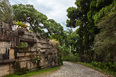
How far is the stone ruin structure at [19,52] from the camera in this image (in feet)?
17.5

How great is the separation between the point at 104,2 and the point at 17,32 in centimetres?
918

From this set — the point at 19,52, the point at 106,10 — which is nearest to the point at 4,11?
the point at 19,52

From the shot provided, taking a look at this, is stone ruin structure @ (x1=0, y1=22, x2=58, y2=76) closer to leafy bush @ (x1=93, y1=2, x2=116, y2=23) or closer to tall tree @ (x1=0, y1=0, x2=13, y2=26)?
tall tree @ (x1=0, y1=0, x2=13, y2=26)

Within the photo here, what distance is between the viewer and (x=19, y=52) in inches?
243

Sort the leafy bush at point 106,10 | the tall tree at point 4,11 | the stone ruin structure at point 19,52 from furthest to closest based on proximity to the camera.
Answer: the leafy bush at point 106,10
the tall tree at point 4,11
the stone ruin structure at point 19,52

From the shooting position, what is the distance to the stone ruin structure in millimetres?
5336

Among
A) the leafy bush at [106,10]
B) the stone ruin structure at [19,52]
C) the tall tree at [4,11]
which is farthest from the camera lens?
the leafy bush at [106,10]

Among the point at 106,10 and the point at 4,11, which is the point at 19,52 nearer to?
the point at 4,11

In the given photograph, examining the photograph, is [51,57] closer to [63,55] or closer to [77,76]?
[77,76]

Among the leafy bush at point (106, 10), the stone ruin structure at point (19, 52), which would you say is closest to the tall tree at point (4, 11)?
the stone ruin structure at point (19, 52)

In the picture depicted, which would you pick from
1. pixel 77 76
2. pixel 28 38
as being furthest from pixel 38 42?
pixel 77 76

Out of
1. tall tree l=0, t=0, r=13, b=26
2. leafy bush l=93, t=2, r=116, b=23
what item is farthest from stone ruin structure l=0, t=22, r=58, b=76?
leafy bush l=93, t=2, r=116, b=23

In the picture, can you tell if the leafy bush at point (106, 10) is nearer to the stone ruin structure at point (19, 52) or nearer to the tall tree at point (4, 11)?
the stone ruin structure at point (19, 52)

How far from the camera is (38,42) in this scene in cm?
812
